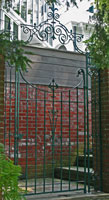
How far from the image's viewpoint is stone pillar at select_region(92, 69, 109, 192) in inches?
221

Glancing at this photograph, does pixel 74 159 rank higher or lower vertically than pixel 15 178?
lower

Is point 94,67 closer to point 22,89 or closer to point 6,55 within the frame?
point 22,89

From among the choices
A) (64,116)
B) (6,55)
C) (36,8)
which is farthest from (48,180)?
(36,8)

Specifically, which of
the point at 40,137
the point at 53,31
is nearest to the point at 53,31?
the point at 53,31

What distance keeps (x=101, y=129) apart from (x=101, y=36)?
7.25ft

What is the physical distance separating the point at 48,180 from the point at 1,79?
303cm

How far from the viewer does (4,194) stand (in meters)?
2.77

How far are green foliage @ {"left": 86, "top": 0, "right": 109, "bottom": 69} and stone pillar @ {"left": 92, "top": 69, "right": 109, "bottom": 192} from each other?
5.04 feet

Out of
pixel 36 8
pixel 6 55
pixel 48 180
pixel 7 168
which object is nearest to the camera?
pixel 7 168

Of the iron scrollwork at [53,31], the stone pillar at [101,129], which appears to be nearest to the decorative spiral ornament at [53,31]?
the iron scrollwork at [53,31]

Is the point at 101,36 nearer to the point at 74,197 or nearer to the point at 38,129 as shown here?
the point at 74,197

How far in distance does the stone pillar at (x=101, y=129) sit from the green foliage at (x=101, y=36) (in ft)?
5.04

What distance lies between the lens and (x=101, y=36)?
405 centimetres

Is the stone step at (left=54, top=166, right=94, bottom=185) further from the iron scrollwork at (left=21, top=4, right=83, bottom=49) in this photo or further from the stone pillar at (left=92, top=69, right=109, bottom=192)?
the iron scrollwork at (left=21, top=4, right=83, bottom=49)
